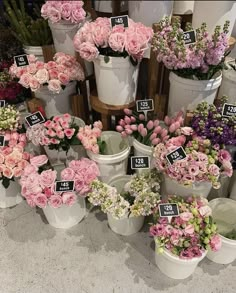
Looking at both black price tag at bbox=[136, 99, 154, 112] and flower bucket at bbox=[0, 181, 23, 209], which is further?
flower bucket at bbox=[0, 181, 23, 209]

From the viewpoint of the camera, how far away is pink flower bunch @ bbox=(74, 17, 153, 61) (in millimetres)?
1449

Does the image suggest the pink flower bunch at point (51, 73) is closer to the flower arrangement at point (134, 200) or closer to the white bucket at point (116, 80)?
the white bucket at point (116, 80)

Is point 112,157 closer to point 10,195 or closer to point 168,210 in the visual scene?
point 168,210

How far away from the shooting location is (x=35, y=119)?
64.9 inches

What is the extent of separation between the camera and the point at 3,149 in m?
1.63

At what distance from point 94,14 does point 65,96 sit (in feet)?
1.79

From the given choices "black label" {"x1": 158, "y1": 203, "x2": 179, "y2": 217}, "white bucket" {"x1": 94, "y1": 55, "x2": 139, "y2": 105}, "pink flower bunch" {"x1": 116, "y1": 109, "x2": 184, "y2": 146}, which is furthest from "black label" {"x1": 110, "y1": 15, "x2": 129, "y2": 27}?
"black label" {"x1": 158, "y1": 203, "x2": 179, "y2": 217}

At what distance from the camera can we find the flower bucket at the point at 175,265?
4.39 ft

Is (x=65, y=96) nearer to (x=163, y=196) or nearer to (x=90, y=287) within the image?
(x=163, y=196)

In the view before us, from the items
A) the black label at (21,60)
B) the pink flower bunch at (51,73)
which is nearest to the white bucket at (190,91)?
the pink flower bunch at (51,73)

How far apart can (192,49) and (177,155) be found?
0.48m

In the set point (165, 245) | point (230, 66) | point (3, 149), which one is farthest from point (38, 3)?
point (165, 245)

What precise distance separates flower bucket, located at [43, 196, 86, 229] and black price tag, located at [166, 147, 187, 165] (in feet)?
1.98

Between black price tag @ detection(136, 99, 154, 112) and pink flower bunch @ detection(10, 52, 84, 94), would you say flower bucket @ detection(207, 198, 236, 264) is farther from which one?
pink flower bunch @ detection(10, 52, 84, 94)
